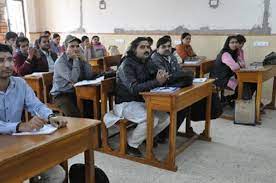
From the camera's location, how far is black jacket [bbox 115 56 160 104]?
109 inches

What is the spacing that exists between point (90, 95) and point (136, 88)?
54 cm

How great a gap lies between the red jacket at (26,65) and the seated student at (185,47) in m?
2.41

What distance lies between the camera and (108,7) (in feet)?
23.2

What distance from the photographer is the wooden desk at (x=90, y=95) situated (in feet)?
9.90

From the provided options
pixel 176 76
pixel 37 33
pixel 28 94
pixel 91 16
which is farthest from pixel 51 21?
pixel 28 94

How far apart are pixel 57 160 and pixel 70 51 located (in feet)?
6.05

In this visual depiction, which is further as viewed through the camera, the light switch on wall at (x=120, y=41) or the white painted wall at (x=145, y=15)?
the light switch on wall at (x=120, y=41)

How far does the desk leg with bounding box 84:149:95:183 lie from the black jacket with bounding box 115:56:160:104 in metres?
1.01

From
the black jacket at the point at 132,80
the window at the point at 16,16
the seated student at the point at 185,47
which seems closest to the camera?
the black jacket at the point at 132,80

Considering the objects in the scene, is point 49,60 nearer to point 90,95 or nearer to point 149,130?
point 90,95

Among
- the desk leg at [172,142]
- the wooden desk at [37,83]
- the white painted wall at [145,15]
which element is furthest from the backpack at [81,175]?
the white painted wall at [145,15]

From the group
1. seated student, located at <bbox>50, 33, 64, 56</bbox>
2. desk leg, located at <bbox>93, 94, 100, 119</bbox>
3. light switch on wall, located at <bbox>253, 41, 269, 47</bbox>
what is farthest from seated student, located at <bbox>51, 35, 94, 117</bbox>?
light switch on wall, located at <bbox>253, 41, 269, 47</bbox>

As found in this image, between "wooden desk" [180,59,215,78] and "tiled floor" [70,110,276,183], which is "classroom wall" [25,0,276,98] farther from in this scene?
"tiled floor" [70,110,276,183]

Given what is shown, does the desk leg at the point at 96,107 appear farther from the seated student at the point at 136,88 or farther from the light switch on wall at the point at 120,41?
the light switch on wall at the point at 120,41
